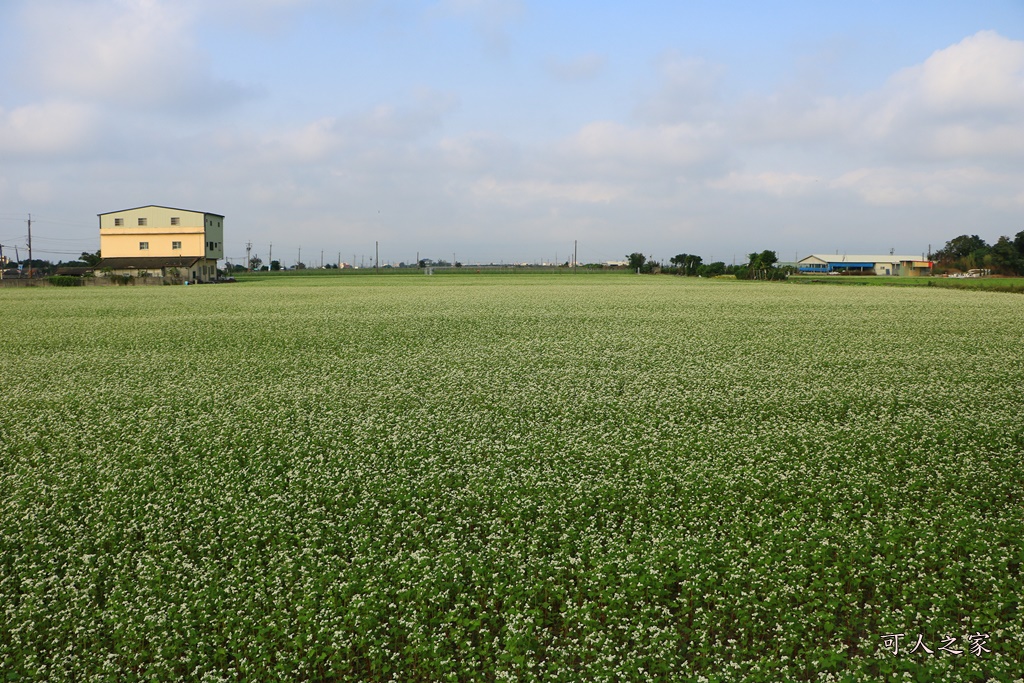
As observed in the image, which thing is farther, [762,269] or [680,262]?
[680,262]

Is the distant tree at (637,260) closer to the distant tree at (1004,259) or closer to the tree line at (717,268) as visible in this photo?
the tree line at (717,268)

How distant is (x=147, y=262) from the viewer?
63.2 meters

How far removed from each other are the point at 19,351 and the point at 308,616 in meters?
15.4

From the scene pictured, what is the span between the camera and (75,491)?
624 cm

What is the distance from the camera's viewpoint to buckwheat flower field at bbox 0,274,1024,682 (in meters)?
3.85

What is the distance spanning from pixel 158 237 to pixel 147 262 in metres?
3.66

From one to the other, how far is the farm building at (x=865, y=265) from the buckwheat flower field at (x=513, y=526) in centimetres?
11140

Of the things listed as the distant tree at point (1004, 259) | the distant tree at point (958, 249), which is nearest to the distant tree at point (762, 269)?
the distant tree at point (1004, 259)

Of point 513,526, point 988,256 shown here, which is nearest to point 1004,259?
point 988,256

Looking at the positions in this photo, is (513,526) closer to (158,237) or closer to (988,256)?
(158,237)

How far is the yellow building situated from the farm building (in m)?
94.1

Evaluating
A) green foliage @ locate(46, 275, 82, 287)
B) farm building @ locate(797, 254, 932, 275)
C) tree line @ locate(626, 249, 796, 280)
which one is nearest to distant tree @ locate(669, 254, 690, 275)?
tree line @ locate(626, 249, 796, 280)

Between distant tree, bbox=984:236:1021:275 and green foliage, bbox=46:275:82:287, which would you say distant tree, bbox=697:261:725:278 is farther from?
green foliage, bbox=46:275:82:287

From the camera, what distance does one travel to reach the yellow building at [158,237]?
6494 centimetres
